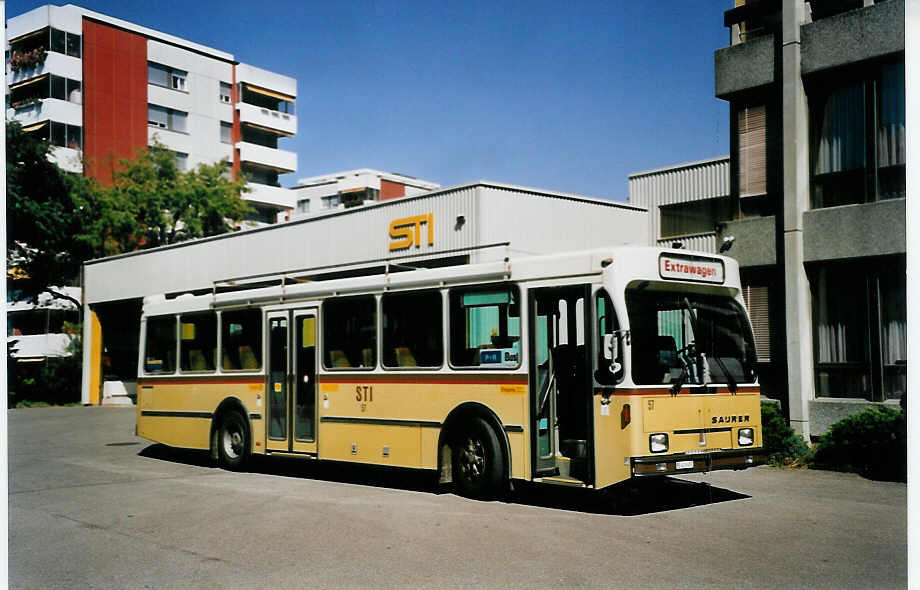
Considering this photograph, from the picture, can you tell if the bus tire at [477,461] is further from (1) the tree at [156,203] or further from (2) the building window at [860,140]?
(1) the tree at [156,203]

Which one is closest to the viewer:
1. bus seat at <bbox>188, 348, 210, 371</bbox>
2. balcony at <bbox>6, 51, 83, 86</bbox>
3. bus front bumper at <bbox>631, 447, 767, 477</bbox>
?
bus front bumper at <bbox>631, 447, 767, 477</bbox>

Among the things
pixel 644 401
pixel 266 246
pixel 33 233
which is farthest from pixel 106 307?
pixel 644 401

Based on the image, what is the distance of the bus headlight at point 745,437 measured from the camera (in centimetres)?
1030

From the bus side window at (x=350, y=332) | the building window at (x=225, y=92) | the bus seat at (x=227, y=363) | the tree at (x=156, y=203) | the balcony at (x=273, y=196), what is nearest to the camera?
the bus side window at (x=350, y=332)

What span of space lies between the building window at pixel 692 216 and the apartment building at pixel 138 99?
38.1 ft

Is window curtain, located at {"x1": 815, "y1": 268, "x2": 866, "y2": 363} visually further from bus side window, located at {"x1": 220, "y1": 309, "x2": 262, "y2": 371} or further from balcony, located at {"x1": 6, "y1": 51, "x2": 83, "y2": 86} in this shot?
balcony, located at {"x1": 6, "y1": 51, "x2": 83, "y2": 86}

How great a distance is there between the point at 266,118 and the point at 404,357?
139 ft

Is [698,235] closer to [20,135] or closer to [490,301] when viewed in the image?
[490,301]

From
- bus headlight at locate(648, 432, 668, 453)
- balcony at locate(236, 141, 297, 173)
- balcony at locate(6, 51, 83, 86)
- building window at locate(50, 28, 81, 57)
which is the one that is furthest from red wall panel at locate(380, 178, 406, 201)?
bus headlight at locate(648, 432, 668, 453)

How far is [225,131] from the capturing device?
165 feet

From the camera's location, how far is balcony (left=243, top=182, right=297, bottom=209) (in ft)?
169

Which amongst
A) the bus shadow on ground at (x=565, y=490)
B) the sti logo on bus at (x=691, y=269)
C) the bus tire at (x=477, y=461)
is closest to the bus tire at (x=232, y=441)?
the bus shadow on ground at (x=565, y=490)

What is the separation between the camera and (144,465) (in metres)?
15.5

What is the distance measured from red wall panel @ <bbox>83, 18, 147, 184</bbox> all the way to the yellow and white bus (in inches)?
527
